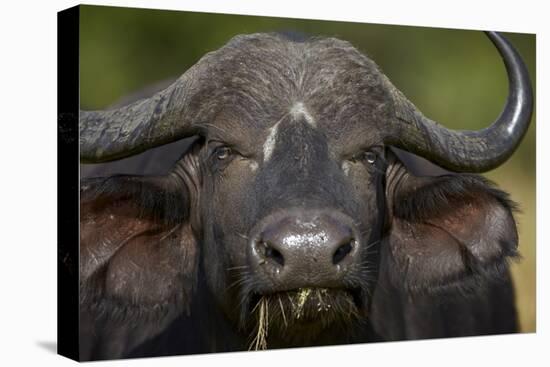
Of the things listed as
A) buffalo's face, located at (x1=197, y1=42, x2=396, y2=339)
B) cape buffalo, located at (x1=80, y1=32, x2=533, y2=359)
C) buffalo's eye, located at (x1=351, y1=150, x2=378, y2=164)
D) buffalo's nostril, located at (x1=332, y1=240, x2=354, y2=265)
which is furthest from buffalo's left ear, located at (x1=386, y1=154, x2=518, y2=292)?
buffalo's nostril, located at (x1=332, y1=240, x2=354, y2=265)

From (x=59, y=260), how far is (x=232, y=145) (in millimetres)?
1350

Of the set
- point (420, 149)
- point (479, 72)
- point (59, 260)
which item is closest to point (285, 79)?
point (420, 149)

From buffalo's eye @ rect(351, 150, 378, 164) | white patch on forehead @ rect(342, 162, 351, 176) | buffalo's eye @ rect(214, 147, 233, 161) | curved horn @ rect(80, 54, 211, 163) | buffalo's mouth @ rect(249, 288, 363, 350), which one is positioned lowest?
buffalo's mouth @ rect(249, 288, 363, 350)

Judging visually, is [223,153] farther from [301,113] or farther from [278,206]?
[278,206]

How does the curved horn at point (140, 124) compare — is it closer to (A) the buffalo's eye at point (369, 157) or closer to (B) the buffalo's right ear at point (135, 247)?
(B) the buffalo's right ear at point (135, 247)

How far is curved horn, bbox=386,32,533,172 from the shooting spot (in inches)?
261

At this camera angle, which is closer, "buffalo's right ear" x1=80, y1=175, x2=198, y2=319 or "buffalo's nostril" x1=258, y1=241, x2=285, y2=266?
"buffalo's nostril" x1=258, y1=241, x2=285, y2=266

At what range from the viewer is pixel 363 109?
648 cm

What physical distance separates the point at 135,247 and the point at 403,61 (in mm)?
3304

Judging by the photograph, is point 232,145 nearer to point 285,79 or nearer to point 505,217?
point 285,79

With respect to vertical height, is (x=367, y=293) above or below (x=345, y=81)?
below

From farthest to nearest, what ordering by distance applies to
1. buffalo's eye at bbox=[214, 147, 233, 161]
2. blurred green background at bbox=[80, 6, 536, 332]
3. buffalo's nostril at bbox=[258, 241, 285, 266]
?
blurred green background at bbox=[80, 6, 536, 332] → buffalo's eye at bbox=[214, 147, 233, 161] → buffalo's nostril at bbox=[258, 241, 285, 266]

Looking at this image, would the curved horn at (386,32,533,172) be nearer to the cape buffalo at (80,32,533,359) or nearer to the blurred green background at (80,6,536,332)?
the cape buffalo at (80,32,533,359)

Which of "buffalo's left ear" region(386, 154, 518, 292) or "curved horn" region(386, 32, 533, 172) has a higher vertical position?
"curved horn" region(386, 32, 533, 172)
